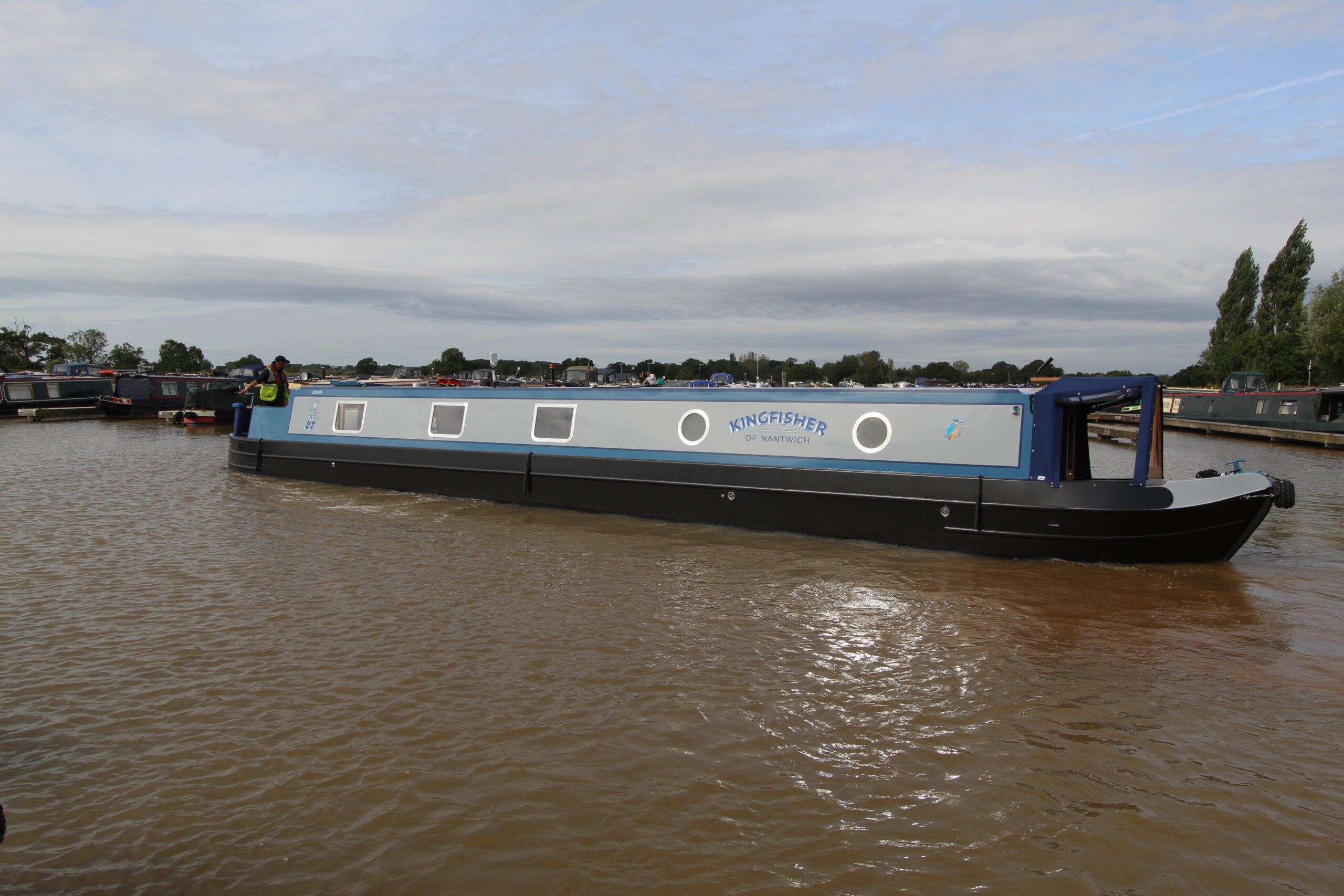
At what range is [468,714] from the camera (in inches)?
181

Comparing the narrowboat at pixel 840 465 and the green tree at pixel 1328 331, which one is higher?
the green tree at pixel 1328 331

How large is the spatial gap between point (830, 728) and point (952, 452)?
4967 millimetres

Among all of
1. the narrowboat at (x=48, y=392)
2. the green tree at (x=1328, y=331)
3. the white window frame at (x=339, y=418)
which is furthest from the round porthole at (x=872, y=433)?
the green tree at (x=1328, y=331)

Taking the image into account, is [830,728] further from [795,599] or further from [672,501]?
[672,501]

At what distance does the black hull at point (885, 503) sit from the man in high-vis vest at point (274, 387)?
3.75 metres

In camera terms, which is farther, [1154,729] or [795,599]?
[795,599]

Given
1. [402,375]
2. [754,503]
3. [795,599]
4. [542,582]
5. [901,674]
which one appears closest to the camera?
[901,674]

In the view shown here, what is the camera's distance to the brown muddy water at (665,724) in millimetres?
3344

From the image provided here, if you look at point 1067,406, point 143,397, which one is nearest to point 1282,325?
point 1067,406

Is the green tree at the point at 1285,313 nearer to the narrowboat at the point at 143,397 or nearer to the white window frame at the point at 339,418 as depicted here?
the white window frame at the point at 339,418

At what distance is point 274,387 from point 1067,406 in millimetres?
12832

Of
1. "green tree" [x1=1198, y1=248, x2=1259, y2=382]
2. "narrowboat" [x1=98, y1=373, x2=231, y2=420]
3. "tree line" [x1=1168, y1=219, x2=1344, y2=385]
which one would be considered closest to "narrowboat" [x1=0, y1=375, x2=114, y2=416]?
"narrowboat" [x1=98, y1=373, x2=231, y2=420]

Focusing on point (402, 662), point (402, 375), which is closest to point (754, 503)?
point (402, 662)

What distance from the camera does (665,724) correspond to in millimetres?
4523
